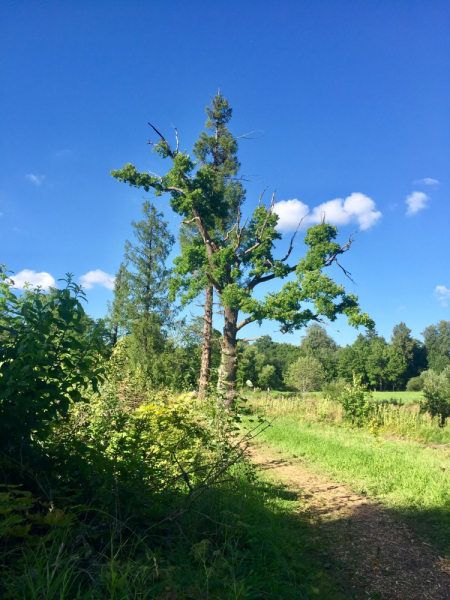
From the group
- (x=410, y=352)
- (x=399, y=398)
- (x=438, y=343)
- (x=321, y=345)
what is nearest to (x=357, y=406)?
(x=399, y=398)

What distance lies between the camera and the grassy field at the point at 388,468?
5.53m

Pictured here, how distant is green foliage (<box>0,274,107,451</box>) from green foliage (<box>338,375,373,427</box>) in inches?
487

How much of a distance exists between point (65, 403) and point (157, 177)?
15.6m

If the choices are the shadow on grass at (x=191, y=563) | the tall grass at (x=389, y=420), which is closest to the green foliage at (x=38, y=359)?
the shadow on grass at (x=191, y=563)

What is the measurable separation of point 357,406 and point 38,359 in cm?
1315

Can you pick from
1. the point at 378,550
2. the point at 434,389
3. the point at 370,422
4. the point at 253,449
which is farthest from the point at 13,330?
the point at 434,389

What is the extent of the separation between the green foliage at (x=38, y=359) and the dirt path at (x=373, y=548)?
3179 millimetres

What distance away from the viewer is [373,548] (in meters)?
4.50

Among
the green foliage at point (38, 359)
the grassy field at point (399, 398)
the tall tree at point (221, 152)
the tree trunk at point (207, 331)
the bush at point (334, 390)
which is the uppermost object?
the tall tree at point (221, 152)

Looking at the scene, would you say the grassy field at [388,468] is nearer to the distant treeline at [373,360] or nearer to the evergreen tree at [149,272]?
the evergreen tree at [149,272]

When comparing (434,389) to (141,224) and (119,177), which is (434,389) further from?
(141,224)

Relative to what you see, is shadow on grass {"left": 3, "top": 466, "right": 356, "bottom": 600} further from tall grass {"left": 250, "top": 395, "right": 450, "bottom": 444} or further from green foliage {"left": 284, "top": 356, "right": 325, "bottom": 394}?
green foliage {"left": 284, "top": 356, "right": 325, "bottom": 394}

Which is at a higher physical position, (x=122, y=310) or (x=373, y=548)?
(x=122, y=310)

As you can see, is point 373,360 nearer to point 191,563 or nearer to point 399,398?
point 399,398
